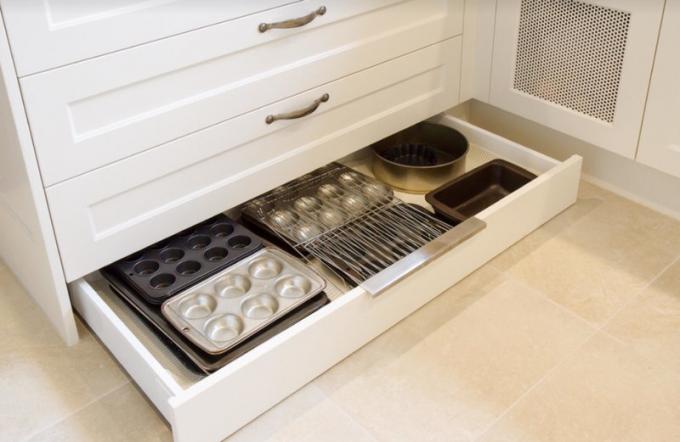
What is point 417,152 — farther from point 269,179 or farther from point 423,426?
point 423,426

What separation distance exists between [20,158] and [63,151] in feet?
0.24

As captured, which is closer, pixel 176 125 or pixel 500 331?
pixel 176 125

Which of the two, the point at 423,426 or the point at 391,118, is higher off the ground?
the point at 391,118

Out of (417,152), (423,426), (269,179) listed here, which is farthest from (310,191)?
(423,426)

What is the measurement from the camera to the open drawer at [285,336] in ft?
4.42

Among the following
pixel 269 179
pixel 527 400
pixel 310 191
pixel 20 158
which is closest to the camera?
pixel 20 158

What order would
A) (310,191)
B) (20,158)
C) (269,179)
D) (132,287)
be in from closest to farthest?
1. (20,158)
2. (132,287)
3. (269,179)
4. (310,191)

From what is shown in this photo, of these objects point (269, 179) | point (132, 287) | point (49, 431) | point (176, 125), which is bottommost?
point (49, 431)

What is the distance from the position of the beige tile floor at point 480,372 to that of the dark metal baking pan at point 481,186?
21 cm

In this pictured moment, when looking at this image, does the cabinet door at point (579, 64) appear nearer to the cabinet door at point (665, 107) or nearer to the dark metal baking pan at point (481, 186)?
the cabinet door at point (665, 107)

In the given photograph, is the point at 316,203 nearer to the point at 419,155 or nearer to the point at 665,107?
the point at 419,155

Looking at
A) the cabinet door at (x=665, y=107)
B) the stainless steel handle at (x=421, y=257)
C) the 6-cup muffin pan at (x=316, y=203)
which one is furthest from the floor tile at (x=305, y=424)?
the cabinet door at (x=665, y=107)

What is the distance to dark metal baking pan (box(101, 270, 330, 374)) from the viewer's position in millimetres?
1457

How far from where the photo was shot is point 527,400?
1491 mm
